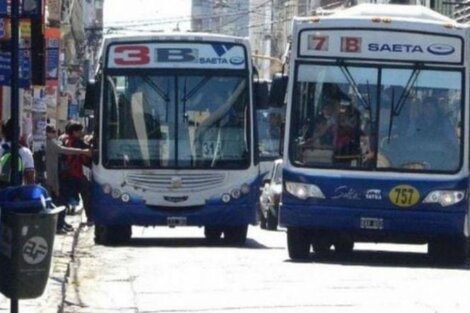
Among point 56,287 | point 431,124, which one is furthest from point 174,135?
point 56,287

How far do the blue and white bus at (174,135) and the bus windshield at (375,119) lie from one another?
384 centimetres

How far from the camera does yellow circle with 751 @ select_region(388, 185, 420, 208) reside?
65.8 feet

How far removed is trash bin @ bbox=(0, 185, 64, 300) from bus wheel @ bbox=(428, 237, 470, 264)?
9.84 metres

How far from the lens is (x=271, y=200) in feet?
111

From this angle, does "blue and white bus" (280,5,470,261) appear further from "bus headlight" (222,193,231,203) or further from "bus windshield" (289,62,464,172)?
"bus headlight" (222,193,231,203)

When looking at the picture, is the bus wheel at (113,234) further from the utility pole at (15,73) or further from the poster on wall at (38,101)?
the utility pole at (15,73)

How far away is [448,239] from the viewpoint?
21.0 m

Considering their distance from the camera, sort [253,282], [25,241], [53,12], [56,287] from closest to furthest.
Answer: [25,241]
[56,287]
[253,282]
[53,12]

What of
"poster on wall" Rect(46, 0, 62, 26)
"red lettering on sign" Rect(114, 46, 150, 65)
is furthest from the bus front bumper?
"poster on wall" Rect(46, 0, 62, 26)

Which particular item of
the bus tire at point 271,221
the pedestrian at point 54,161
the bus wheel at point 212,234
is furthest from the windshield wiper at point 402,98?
the bus tire at point 271,221

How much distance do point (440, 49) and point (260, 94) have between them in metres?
4.47

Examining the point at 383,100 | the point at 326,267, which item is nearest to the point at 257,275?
the point at 326,267

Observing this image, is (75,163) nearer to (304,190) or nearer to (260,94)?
(260,94)

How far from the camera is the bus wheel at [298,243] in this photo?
20625mm
